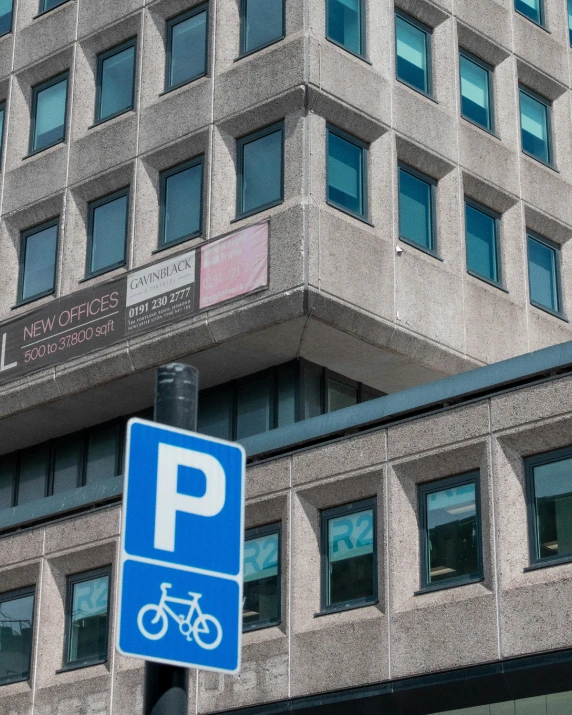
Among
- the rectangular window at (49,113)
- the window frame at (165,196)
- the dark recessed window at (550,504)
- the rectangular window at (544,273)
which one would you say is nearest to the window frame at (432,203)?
the rectangular window at (544,273)

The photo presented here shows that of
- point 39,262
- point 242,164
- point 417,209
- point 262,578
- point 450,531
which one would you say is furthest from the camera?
point 39,262

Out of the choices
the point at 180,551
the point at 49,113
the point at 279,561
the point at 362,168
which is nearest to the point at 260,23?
the point at 362,168

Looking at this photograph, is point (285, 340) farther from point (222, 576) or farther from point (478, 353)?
point (222, 576)

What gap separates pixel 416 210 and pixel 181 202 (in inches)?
172

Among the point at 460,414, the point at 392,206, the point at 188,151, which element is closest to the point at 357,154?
the point at 392,206

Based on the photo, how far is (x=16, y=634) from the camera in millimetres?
25406

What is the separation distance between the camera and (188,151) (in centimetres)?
2678

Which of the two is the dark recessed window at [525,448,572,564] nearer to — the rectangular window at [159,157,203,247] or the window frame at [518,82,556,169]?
the rectangular window at [159,157,203,247]

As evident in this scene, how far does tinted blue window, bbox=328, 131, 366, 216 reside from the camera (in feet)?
82.5

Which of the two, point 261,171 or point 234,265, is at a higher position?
point 261,171

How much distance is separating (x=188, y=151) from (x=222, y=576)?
66.3ft

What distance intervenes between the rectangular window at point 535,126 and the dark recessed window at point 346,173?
5.04 meters

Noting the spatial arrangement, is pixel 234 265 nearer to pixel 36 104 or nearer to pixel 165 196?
pixel 165 196

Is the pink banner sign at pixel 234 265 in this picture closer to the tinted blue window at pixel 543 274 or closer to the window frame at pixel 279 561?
the window frame at pixel 279 561
